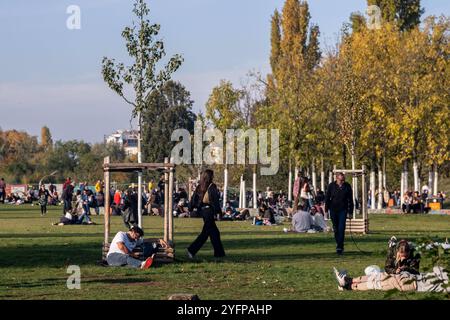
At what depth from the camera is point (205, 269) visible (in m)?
23.4

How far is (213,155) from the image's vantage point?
77.0 metres

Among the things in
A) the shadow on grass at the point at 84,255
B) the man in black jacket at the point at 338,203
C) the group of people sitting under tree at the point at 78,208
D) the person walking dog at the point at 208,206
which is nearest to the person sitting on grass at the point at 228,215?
the group of people sitting under tree at the point at 78,208

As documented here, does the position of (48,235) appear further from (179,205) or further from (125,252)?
(179,205)

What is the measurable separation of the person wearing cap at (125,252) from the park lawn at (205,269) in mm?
366

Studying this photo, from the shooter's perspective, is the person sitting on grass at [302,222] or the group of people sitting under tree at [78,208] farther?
the group of people sitting under tree at [78,208]

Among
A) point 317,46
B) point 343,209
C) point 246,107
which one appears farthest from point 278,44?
point 343,209

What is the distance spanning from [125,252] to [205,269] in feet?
5.50

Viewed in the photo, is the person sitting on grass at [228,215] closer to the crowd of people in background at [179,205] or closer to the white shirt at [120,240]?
the crowd of people in background at [179,205]

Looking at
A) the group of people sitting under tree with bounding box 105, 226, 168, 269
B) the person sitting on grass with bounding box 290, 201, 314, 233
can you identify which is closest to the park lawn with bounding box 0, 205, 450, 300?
the group of people sitting under tree with bounding box 105, 226, 168, 269

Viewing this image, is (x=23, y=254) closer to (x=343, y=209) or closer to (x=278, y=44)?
(x=343, y=209)

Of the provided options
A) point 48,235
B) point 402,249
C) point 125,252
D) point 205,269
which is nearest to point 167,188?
point 125,252

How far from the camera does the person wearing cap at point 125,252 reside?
77.6 ft
